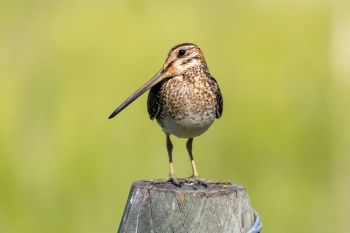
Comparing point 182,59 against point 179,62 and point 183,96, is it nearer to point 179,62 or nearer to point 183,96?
point 179,62

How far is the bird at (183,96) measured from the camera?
21.7ft

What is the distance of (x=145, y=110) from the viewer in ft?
29.5

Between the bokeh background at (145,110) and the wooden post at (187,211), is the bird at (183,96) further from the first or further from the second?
the wooden post at (187,211)

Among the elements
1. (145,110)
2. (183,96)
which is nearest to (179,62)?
(183,96)

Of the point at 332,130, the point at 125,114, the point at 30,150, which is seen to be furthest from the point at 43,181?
the point at 332,130

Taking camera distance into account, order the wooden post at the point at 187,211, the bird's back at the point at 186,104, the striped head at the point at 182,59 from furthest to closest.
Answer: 1. the striped head at the point at 182,59
2. the bird's back at the point at 186,104
3. the wooden post at the point at 187,211

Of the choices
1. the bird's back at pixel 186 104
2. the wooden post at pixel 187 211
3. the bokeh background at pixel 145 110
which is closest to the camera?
the wooden post at pixel 187 211

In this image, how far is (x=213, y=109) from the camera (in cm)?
677

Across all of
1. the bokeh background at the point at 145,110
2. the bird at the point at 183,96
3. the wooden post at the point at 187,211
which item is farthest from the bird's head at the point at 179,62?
the wooden post at the point at 187,211

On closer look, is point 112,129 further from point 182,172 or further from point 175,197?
point 175,197

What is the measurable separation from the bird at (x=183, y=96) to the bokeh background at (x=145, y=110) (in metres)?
1.48

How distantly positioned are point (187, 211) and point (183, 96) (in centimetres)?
210

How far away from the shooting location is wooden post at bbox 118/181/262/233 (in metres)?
4.74

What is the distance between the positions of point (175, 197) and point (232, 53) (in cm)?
523
